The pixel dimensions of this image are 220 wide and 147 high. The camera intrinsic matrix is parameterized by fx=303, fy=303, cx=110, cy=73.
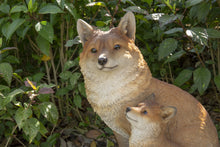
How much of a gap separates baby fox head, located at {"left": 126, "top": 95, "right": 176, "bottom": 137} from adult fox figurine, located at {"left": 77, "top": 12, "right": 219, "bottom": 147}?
17cm

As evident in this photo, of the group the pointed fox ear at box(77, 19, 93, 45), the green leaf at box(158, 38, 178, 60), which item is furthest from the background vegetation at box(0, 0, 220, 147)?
the pointed fox ear at box(77, 19, 93, 45)

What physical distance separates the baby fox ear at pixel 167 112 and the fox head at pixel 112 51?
35 centimetres

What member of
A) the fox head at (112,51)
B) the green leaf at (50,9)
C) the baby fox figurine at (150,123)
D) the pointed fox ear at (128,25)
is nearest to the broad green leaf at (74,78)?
the green leaf at (50,9)

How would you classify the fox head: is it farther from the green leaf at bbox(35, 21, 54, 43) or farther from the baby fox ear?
the green leaf at bbox(35, 21, 54, 43)

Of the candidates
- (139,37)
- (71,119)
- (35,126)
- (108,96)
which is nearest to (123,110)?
(108,96)

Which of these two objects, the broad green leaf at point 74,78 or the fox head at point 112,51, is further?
the broad green leaf at point 74,78

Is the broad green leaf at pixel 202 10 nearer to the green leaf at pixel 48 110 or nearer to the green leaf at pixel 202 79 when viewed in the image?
the green leaf at pixel 202 79

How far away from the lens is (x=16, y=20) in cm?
268

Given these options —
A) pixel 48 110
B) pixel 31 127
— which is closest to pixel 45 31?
pixel 48 110

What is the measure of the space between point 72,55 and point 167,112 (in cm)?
160

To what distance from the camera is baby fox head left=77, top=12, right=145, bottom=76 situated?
6.51ft

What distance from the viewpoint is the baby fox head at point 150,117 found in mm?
1904

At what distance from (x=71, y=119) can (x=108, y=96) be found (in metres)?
1.50

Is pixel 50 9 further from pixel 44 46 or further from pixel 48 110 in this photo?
pixel 48 110
